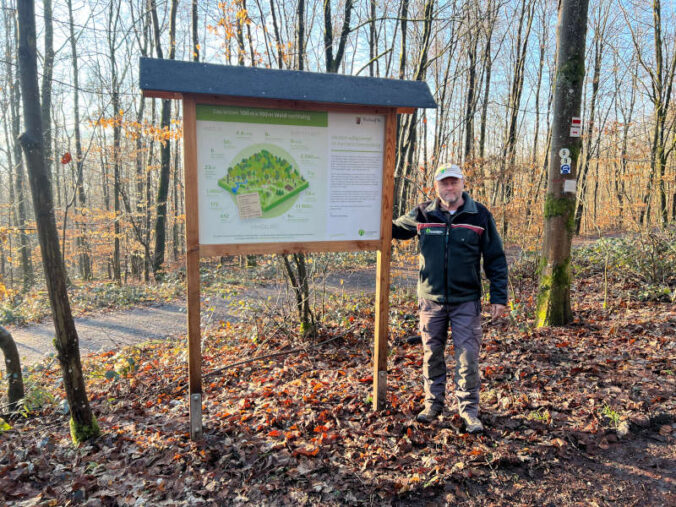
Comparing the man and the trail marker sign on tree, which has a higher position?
the trail marker sign on tree

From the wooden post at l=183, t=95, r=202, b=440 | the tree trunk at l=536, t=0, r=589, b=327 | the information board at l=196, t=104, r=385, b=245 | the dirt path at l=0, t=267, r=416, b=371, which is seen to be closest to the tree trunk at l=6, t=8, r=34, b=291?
the dirt path at l=0, t=267, r=416, b=371

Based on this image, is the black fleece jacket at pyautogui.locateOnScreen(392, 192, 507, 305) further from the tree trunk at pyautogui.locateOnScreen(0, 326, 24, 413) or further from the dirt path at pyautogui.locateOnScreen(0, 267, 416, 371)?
the tree trunk at pyautogui.locateOnScreen(0, 326, 24, 413)

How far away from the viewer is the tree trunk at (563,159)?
525 cm

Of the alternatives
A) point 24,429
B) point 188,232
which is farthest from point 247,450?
point 24,429

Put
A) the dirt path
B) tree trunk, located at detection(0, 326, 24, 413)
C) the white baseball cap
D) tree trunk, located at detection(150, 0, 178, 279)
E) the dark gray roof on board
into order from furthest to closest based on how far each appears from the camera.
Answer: tree trunk, located at detection(150, 0, 178, 279) → the dirt path → tree trunk, located at detection(0, 326, 24, 413) → the white baseball cap → the dark gray roof on board

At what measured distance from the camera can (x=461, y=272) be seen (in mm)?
3328

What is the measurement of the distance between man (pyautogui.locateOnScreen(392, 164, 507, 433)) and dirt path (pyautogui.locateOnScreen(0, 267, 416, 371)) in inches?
132

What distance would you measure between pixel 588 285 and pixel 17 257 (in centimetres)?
2149

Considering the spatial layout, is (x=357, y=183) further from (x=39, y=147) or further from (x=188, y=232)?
(x=39, y=147)

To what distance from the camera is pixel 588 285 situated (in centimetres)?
867

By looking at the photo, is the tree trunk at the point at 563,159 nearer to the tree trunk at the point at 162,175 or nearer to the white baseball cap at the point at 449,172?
the white baseball cap at the point at 449,172

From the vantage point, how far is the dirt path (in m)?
7.86

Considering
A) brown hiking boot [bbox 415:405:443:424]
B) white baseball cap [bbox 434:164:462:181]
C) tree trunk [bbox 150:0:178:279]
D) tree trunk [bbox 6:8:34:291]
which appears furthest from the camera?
tree trunk [bbox 6:8:34:291]

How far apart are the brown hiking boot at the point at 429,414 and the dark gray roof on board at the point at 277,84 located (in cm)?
263
